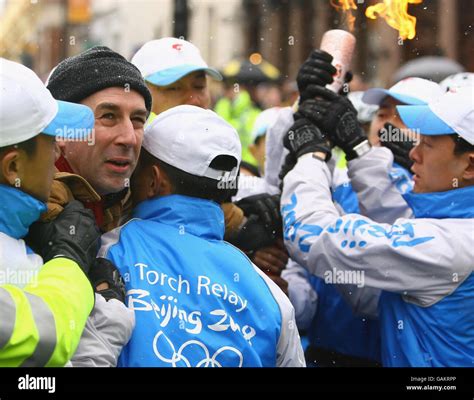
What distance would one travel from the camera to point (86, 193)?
325 centimetres

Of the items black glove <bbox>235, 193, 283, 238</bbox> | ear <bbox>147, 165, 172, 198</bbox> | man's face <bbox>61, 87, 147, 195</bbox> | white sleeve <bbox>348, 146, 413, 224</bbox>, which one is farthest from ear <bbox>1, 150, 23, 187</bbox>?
white sleeve <bbox>348, 146, 413, 224</bbox>

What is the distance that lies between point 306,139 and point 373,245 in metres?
0.73

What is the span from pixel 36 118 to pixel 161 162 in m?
0.76

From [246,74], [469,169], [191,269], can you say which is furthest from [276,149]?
[246,74]

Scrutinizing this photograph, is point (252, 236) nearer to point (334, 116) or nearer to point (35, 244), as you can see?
point (334, 116)

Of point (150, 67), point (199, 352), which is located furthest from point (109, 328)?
point (150, 67)

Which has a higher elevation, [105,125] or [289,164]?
[105,125]

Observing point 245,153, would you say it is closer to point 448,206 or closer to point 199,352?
point 448,206

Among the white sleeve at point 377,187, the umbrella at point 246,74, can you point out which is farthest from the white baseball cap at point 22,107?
the umbrella at point 246,74

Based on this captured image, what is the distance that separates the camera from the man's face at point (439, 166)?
404 cm

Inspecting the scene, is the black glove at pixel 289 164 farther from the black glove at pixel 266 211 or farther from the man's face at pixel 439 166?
the man's face at pixel 439 166

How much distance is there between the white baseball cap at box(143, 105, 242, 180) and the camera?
339 centimetres

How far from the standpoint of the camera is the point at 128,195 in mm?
3520

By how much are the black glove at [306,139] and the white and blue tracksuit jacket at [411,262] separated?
0.25 meters
